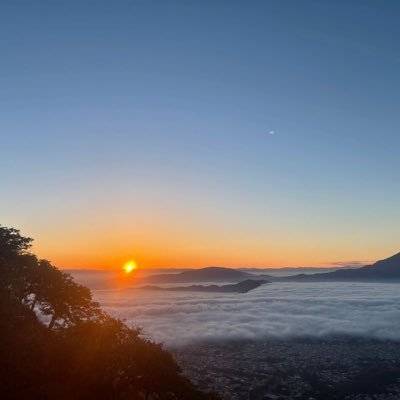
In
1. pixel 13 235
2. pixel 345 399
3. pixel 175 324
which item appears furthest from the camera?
pixel 175 324

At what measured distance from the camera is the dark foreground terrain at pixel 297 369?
68.3m

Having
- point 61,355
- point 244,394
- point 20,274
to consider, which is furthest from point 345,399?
point 20,274

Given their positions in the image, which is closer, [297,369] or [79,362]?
[79,362]

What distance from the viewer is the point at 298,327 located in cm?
15488

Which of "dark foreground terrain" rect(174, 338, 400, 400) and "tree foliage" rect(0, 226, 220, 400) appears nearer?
"tree foliage" rect(0, 226, 220, 400)

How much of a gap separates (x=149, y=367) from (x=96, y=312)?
1429 centimetres

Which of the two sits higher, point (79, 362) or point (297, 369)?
point (79, 362)

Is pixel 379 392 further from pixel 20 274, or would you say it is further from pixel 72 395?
pixel 20 274

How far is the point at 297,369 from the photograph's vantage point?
84.6 meters

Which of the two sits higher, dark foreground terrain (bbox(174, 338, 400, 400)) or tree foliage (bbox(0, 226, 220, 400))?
tree foliage (bbox(0, 226, 220, 400))

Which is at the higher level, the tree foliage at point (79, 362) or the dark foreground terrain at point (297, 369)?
the tree foliage at point (79, 362)

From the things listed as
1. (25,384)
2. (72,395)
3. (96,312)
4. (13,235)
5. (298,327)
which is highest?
(13,235)

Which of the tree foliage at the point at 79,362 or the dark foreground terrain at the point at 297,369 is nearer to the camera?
the tree foliage at the point at 79,362

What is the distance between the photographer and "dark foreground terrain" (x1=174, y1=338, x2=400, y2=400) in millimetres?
68344
